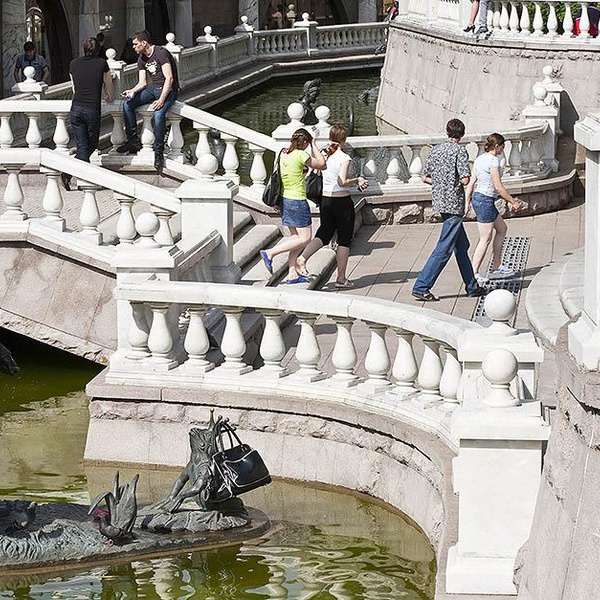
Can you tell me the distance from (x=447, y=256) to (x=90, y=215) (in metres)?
3.07

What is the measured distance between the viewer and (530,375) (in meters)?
8.58

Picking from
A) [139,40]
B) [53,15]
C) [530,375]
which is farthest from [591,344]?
[53,15]

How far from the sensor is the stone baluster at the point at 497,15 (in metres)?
26.8

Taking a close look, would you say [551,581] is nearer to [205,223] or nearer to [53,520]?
[53,520]

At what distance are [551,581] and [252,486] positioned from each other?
127 inches

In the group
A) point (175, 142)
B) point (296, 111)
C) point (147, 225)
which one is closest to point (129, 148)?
point (175, 142)

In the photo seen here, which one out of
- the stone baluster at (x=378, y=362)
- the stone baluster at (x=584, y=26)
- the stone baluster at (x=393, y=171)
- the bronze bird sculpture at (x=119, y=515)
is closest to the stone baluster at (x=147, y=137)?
the stone baluster at (x=393, y=171)

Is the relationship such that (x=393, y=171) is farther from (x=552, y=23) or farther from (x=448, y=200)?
(x=552, y=23)

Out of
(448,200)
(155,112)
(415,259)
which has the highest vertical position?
(155,112)

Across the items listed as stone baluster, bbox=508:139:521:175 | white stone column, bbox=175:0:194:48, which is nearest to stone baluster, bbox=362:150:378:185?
stone baluster, bbox=508:139:521:175

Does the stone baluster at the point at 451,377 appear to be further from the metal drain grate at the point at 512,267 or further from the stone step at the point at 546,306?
the metal drain grate at the point at 512,267

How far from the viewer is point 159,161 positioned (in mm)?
17781

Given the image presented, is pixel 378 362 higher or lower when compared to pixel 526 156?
higher

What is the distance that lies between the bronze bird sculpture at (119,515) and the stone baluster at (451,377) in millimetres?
1954
